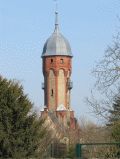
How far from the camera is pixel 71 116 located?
104 meters

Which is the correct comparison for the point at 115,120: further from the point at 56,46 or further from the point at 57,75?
the point at 56,46

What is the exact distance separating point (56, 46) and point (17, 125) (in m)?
73.9

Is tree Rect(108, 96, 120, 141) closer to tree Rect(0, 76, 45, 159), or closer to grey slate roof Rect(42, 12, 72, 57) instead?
tree Rect(0, 76, 45, 159)

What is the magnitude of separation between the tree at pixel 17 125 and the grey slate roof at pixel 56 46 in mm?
72782

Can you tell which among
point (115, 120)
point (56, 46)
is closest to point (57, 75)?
point (56, 46)

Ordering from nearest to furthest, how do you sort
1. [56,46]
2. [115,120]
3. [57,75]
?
[115,120]
[57,75]
[56,46]

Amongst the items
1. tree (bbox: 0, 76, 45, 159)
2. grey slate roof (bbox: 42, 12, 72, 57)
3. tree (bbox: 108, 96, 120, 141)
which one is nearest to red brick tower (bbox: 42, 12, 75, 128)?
grey slate roof (bbox: 42, 12, 72, 57)

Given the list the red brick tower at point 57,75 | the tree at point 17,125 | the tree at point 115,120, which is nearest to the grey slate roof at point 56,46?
the red brick tower at point 57,75

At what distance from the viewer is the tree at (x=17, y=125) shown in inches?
1342

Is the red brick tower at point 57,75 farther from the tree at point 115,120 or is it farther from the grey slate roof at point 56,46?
→ the tree at point 115,120

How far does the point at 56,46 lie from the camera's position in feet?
353

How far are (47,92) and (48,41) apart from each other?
1073 centimetres

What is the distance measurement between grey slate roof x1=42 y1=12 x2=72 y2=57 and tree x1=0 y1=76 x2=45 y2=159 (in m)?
72.8

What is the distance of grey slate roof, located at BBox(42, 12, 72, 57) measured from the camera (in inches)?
4240
